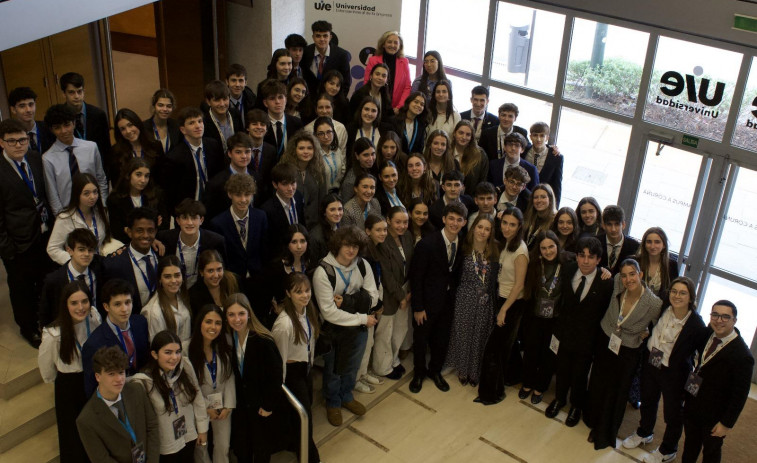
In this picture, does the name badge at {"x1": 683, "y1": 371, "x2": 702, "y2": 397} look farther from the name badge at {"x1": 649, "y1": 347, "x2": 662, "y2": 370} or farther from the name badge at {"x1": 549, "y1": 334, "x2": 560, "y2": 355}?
the name badge at {"x1": 549, "y1": 334, "x2": 560, "y2": 355}

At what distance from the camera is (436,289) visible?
6320mm

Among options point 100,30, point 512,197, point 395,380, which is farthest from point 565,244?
point 100,30

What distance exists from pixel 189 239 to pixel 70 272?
0.82 metres

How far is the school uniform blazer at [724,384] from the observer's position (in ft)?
17.9

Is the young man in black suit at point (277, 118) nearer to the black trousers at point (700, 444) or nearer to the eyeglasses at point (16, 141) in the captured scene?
the eyeglasses at point (16, 141)

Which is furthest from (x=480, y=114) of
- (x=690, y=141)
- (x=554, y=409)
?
(x=554, y=409)

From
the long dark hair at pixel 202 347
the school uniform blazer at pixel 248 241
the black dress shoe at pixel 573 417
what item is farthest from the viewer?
the black dress shoe at pixel 573 417

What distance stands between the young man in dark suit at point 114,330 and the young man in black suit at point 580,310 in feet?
10.6

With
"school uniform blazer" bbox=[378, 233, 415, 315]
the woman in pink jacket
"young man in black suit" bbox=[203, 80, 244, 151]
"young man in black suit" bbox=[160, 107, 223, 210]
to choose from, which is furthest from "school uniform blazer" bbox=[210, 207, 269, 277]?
the woman in pink jacket

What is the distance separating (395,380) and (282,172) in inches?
83.8

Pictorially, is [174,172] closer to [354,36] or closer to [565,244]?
[565,244]

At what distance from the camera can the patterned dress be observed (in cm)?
624

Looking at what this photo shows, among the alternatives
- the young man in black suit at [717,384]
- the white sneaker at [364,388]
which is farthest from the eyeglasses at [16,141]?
the young man in black suit at [717,384]

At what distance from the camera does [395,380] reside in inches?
266
